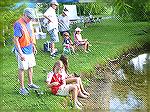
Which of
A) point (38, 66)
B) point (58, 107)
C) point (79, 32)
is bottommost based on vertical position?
point (58, 107)

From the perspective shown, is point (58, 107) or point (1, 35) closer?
point (58, 107)

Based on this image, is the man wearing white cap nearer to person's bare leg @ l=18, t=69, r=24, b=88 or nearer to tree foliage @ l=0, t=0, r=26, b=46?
tree foliage @ l=0, t=0, r=26, b=46

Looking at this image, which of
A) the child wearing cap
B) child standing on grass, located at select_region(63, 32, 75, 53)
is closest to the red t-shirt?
child standing on grass, located at select_region(63, 32, 75, 53)

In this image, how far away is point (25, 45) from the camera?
20.0ft

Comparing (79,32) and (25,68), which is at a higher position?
(79,32)

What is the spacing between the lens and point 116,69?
6.36 m

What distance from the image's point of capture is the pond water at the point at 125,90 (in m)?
6.23

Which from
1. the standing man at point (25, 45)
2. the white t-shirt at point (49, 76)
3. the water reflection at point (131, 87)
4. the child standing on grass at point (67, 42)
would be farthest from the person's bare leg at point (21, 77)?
the water reflection at point (131, 87)

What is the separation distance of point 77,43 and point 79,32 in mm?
155

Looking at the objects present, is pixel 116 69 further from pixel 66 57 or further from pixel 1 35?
pixel 1 35

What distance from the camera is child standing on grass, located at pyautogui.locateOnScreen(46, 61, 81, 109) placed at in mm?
5980

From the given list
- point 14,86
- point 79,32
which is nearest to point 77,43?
point 79,32

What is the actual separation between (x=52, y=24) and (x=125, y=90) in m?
1.32

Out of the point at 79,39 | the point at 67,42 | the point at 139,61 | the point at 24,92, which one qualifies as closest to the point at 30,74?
the point at 24,92
